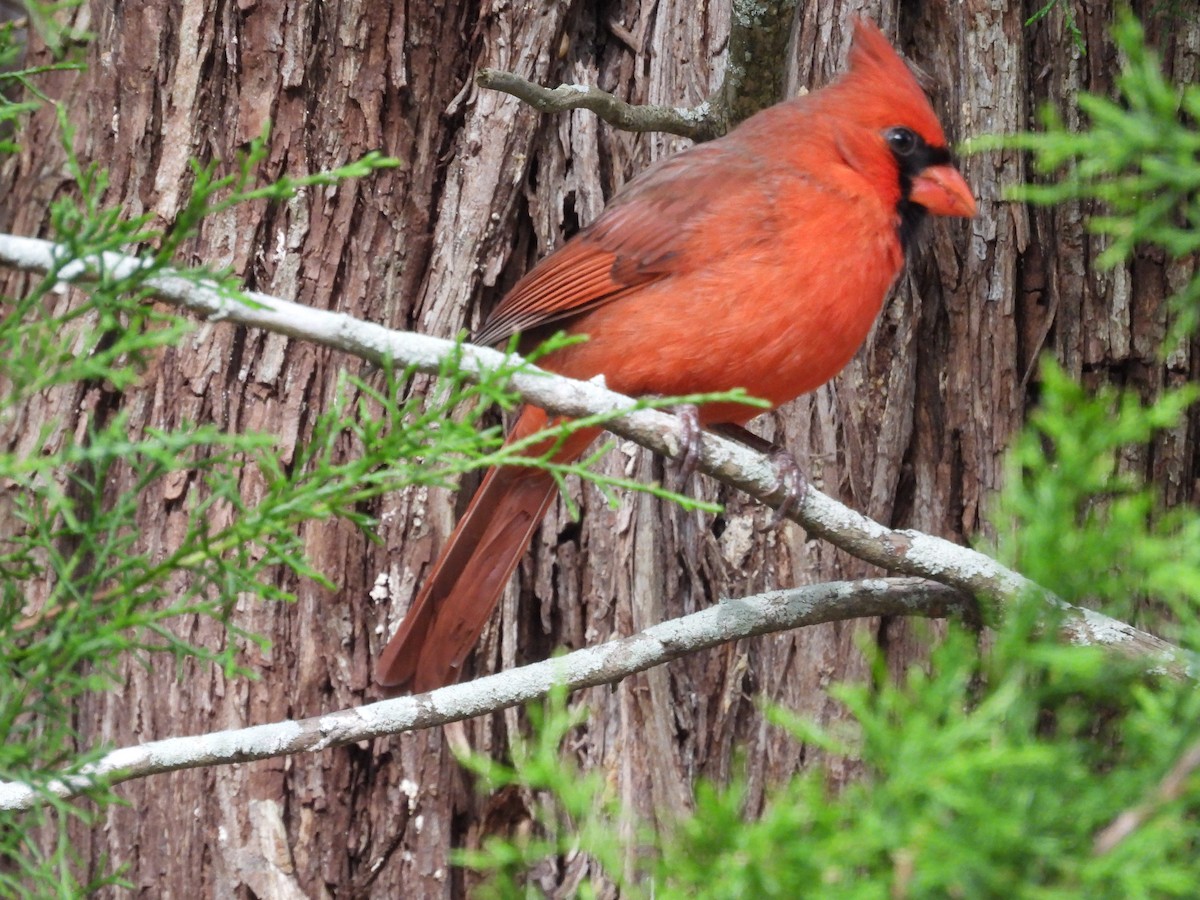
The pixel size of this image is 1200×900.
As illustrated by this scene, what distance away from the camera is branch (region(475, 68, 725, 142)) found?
246cm

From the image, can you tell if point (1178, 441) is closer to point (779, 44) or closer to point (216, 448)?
point (779, 44)

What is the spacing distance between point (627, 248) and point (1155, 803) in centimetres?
194

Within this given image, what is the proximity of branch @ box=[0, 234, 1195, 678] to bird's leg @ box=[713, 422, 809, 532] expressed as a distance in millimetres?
23

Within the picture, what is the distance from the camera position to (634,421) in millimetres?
1819

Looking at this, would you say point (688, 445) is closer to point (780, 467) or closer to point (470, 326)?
point (780, 467)

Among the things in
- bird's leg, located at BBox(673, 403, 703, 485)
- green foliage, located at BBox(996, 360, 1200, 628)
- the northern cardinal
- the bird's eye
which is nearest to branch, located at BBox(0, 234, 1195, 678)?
bird's leg, located at BBox(673, 403, 703, 485)

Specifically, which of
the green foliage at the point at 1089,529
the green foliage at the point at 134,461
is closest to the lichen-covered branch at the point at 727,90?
the green foliage at the point at 134,461

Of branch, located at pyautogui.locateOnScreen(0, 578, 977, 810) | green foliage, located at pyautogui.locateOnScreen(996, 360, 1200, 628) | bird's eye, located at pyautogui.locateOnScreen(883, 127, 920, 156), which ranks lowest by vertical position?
branch, located at pyautogui.locateOnScreen(0, 578, 977, 810)

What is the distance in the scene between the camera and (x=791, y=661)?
113 inches

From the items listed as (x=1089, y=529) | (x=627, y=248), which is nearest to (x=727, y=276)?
(x=627, y=248)

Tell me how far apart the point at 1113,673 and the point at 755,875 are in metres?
0.40

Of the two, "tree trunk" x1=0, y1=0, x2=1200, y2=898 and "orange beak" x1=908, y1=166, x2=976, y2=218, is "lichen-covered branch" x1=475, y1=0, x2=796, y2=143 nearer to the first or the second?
"tree trunk" x1=0, y1=0, x2=1200, y2=898

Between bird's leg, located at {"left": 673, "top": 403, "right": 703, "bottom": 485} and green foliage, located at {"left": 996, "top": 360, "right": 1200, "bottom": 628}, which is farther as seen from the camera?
→ bird's leg, located at {"left": 673, "top": 403, "right": 703, "bottom": 485}

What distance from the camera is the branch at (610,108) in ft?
8.08
